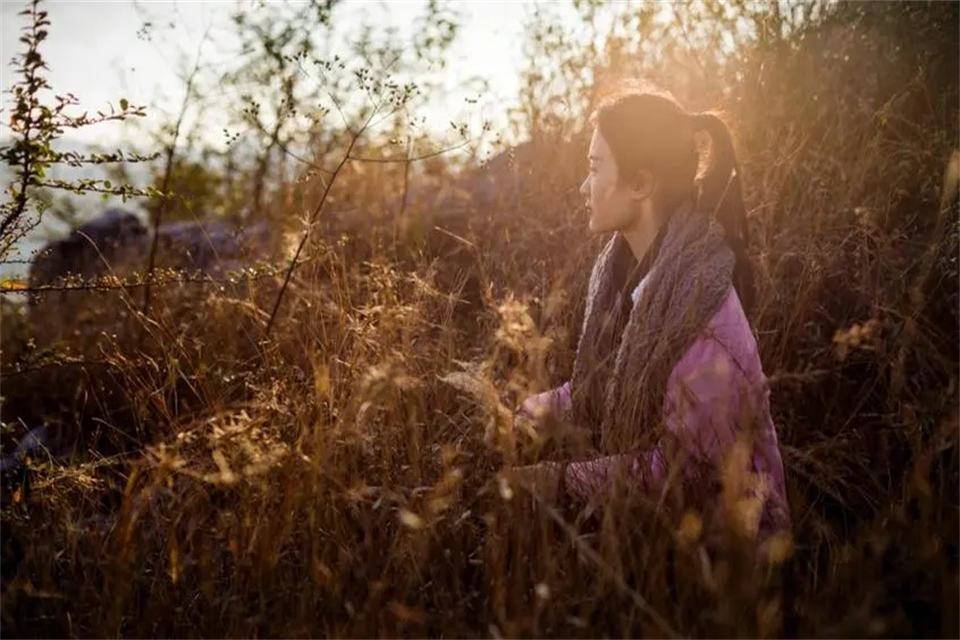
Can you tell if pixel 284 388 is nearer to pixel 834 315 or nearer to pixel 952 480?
pixel 952 480

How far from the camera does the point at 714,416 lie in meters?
2.17

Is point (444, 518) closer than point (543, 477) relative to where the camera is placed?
No

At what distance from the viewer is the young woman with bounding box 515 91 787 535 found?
2.04 m

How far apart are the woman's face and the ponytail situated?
197 millimetres

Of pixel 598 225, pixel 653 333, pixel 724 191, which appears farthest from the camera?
pixel 598 225

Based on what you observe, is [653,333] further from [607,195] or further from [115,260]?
[115,260]

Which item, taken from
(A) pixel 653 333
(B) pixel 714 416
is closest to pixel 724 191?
(A) pixel 653 333

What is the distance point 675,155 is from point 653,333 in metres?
0.53

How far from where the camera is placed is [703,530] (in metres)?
2.06

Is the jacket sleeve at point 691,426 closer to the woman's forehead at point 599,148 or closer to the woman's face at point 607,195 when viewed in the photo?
the woman's face at point 607,195

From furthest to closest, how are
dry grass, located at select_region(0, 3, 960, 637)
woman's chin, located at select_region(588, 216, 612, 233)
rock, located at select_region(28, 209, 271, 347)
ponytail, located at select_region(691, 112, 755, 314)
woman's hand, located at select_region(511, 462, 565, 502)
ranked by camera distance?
rock, located at select_region(28, 209, 271, 347), woman's chin, located at select_region(588, 216, 612, 233), ponytail, located at select_region(691, 112, 755, 314), woman's hand, located at select_region(511, 462, 565, 502), dry grass, located at select_region(0, 3, 960, 637)

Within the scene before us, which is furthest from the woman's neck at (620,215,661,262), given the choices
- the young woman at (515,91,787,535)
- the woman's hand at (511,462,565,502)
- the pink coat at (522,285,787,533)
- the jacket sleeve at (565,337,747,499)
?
the woman's hand at (511,462,565,502)

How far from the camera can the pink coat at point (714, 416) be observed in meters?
2.03

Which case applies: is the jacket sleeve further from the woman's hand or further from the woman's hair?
the woman's hair
